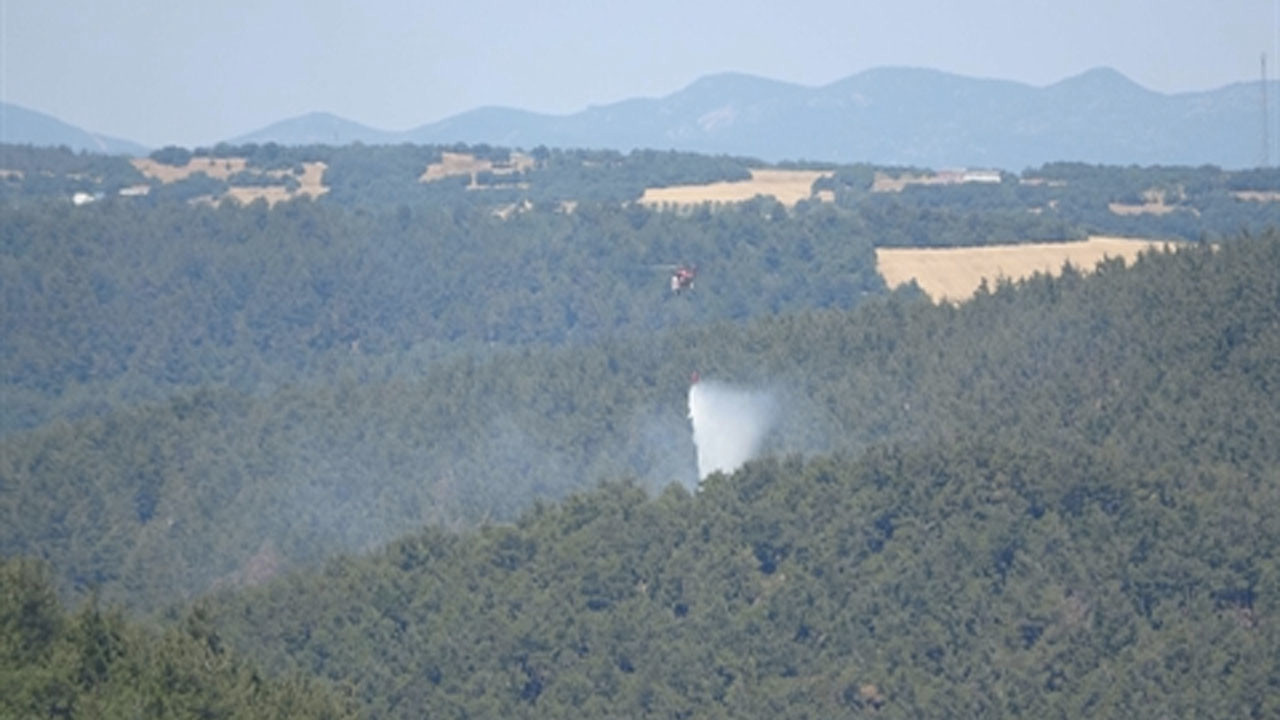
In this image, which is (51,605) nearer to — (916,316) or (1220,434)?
(1220,434)

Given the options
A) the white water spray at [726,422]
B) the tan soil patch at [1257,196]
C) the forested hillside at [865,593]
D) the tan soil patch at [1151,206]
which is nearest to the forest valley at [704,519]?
the forested hillside at [865,593]

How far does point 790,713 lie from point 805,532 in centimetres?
1049

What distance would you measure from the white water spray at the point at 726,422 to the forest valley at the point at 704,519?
0.55 metres

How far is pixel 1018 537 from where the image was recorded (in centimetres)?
7531

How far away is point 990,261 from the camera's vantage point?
143250mm

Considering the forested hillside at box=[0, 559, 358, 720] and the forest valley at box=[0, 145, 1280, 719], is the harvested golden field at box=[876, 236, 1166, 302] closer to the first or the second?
the forest valley at box=[0, 145, 1280, 719]

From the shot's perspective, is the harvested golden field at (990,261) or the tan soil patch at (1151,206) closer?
the harvested golden field at (990,261)

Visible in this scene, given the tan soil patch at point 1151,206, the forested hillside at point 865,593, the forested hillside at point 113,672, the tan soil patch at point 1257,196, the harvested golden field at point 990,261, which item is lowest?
the tan soil patch at point 1151,206

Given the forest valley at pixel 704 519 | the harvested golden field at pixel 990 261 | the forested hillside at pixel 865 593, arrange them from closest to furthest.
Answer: the forest valley at pixel 704 519, the forested hillside at pixel 865 593, the harvested golden field at pixel 990 261

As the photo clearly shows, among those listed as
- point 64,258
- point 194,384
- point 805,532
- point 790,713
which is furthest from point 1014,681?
point 64,258

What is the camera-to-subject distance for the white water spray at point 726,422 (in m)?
100

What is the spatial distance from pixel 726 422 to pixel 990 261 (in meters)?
37.8

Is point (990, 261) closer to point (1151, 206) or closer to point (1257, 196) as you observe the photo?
point (1151, 206)

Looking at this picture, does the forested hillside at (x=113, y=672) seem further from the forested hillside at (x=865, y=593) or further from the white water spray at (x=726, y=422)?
the white water spray at (x=726, y=422)
